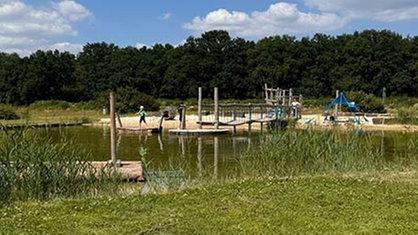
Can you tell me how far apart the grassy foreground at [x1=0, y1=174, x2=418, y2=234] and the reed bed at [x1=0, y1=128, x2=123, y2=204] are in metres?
0.74

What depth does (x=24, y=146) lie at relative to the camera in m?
8.30

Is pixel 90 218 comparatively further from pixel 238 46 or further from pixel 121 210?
pixel 238 46

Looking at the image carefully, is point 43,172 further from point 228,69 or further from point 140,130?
point 228,69

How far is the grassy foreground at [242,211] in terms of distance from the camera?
589cm

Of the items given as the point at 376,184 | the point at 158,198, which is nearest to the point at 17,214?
the point at 158,198

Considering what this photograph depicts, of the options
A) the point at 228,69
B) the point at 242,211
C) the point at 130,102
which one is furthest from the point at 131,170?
the point at 228,69

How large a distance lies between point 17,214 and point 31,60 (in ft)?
220

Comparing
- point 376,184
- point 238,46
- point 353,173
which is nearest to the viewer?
point 376,184

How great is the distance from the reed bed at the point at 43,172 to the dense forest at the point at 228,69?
195 ft

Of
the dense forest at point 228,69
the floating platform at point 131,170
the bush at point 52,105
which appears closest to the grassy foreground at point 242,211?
the floating platform at point 131,170

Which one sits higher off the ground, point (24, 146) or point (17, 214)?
point (24, 146)

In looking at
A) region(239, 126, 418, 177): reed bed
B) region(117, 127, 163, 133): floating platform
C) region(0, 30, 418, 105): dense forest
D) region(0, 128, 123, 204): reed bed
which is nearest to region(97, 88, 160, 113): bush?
region(117, 127, 163, 133): floating platform

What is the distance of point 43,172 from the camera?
8156 mm

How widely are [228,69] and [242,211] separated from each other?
228 ft
